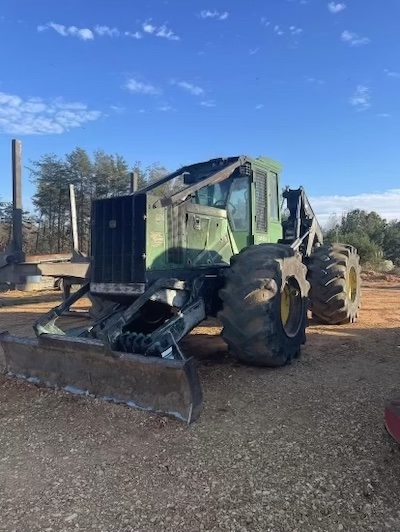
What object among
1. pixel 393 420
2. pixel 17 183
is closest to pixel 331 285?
pixel 393 420

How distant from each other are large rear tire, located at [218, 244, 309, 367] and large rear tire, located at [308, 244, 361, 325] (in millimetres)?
2947

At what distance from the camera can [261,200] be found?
24.5 feet

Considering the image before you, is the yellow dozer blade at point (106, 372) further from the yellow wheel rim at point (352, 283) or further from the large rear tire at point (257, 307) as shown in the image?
the yellow wheel rim at point (352, 283)

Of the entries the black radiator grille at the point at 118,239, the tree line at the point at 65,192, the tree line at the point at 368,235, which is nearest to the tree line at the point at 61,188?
the tree line at the point at 65,192

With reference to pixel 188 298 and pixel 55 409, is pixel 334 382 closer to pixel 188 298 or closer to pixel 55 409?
pixel 188 298

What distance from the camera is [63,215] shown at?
28.6 m

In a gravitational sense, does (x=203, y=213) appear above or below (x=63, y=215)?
below

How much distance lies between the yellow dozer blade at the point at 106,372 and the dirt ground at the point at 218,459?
0.14m

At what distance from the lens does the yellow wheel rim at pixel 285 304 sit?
21.4ft

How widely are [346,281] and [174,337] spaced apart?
16.7 ft

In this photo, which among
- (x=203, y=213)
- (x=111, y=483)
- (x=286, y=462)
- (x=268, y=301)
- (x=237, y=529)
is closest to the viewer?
(x=237, y=529)

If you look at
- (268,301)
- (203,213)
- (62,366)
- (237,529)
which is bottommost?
(237,529)

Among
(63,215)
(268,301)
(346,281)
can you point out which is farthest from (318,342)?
(63,215)

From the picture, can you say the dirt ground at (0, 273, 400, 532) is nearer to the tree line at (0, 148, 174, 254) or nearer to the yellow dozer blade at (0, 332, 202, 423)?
the yellow dozer blade at (0, 332, 202, 423)
